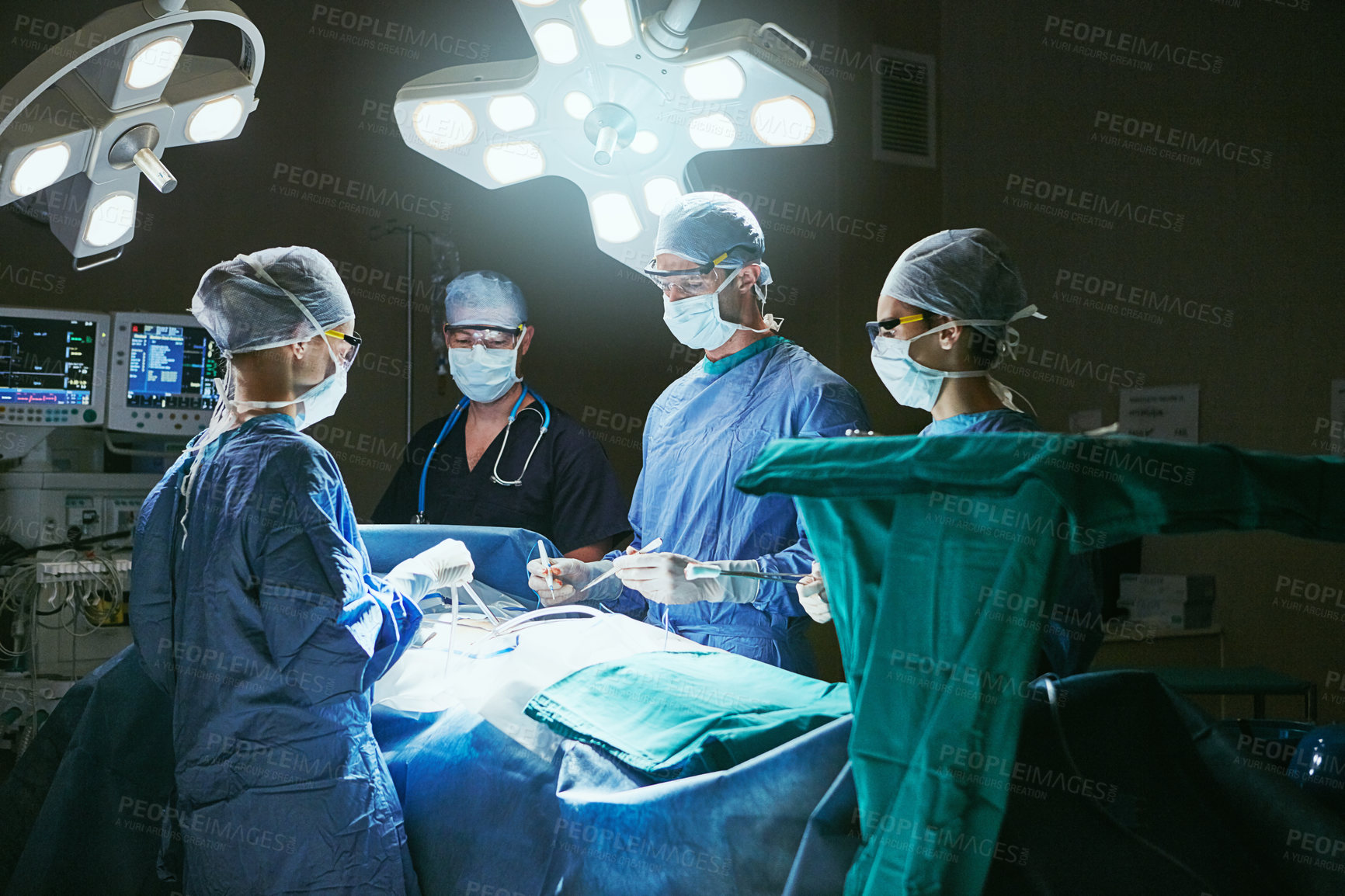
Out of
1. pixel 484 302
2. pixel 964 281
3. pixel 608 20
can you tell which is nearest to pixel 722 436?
pixel 964 281

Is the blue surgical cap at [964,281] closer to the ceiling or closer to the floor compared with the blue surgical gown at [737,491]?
closer to the ceiling

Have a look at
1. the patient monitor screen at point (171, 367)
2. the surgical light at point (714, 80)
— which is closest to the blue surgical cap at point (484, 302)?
the surgical light at point (714, 80)

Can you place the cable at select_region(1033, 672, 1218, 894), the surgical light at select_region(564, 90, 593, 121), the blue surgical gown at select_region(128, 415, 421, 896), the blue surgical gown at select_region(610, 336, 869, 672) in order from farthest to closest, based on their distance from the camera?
1. the surgical light at select_region(564, 90, 593, 121)
2. the blue surgical gown at select_region(610, 336, 869, 672)
3. the blue surgical gown at select_region(128, 415, 421, 896)
4. the cable at select_region(1033, 672, 1218, 894)

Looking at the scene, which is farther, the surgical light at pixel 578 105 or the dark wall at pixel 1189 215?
the dark wall at pixel 1189 215

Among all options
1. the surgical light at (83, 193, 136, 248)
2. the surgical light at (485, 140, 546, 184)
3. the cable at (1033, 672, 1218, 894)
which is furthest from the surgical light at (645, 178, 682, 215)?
the cable at (1033, 672, 1218, 894)

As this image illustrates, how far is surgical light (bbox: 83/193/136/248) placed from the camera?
6.78 ft

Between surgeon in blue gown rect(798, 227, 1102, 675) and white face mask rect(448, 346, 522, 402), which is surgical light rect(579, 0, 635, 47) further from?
white face mask rect(448, 346, 522, 402)

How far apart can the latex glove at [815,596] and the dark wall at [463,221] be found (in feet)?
8.02

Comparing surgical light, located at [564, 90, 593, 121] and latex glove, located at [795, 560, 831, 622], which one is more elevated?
surgical light, located at [564, 90, 593, 121]

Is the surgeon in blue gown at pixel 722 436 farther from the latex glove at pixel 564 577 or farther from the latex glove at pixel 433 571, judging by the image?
the latex glove at pixel 433 571

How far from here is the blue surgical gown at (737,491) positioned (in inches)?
76.4

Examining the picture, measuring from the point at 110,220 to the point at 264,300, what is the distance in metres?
0.72

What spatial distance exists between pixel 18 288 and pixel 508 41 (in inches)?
81.4

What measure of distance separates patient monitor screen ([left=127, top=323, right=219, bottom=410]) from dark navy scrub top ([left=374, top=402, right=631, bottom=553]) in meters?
1.16
